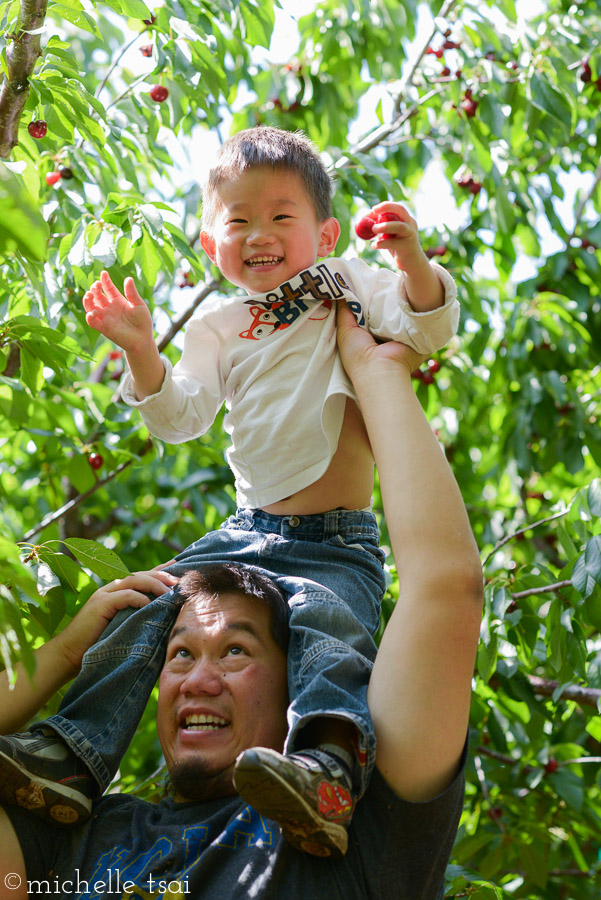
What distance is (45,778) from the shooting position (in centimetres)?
174

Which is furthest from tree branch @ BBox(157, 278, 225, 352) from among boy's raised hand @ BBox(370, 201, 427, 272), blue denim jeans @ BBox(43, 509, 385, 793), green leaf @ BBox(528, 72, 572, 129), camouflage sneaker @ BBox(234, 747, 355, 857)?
camouflage sneaker @ BBox(234, 747, 355, 857)

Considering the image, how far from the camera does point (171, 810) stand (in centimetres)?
180

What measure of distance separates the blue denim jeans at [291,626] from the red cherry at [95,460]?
47.7 inches

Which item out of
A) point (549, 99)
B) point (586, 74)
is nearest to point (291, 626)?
point (549, 99)

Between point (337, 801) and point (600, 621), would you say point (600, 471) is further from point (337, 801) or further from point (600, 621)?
point (337, 801)

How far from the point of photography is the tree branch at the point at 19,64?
77.9 inches

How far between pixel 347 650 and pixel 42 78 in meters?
1.51

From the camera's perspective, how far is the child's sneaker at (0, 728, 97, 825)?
1680mm

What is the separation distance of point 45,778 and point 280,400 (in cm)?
90

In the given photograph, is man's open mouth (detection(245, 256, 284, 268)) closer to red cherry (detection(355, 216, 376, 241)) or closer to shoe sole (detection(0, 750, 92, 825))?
red cherry (detection(355, 216, 376, 241))

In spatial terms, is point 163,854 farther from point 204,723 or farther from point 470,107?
point 470,107

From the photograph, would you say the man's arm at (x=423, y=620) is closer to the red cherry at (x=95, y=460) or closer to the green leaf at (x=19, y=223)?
the green leaf at (x=19, y=223)

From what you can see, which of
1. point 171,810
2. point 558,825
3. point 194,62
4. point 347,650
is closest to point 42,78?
point 194,62

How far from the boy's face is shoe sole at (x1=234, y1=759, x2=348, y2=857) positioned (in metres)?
1.17
